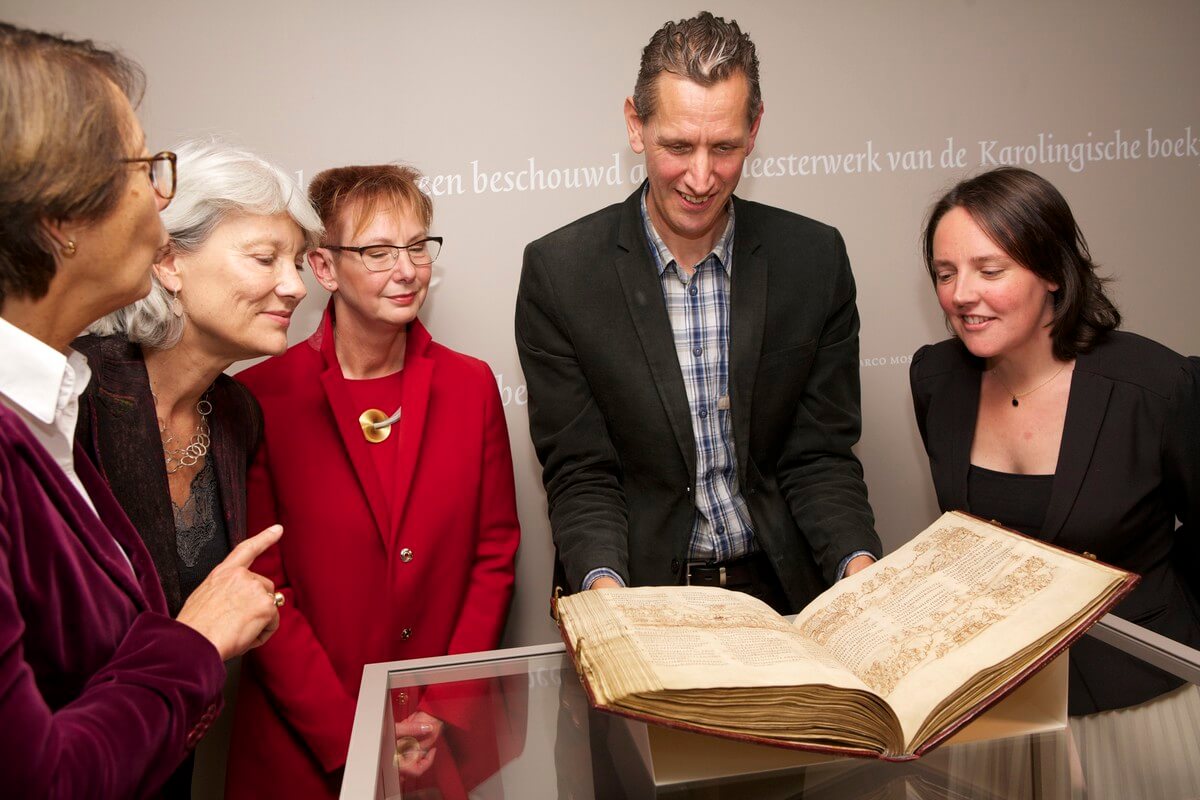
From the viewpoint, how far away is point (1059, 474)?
6.65ft

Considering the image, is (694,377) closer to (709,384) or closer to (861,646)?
(709,384)

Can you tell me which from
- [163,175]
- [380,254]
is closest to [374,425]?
[380,254]

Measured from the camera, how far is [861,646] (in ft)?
4.04

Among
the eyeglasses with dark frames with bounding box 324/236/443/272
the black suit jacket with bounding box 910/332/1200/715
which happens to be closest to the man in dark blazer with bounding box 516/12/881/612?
the eyeglasses with dark frames with bounding box 324/236/443/272

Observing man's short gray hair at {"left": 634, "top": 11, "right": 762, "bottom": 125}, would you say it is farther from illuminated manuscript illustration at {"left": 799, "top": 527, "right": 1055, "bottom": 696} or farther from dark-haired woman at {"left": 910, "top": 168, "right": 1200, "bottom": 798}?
illuminated manuscript illustration at {"left": 799, "top": 527, "right": 1055, "bottom": 696}

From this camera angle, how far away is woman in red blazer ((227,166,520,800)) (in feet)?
6.80

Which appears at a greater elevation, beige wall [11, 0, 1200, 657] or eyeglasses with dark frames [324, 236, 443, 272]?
beige wall [11, 0, 1200, 657]

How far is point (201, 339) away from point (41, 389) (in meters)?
0.79

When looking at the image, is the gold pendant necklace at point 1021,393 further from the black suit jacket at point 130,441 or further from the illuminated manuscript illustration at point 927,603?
the black suit jacket at point 130,441

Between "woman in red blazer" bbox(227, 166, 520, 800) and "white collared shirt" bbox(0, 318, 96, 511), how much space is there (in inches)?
39.8

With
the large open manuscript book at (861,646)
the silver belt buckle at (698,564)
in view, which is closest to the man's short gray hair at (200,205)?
the large open manuscript book at (861,646)

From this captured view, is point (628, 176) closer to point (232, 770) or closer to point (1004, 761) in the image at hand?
point (232, 770)

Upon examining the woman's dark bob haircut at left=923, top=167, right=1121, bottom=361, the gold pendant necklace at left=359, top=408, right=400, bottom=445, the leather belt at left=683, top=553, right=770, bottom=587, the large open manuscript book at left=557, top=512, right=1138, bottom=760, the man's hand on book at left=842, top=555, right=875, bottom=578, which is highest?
the woman's dark bob haircut at left=923, top=167, right=1121, bottom=361

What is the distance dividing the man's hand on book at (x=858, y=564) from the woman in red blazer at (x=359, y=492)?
89cm
